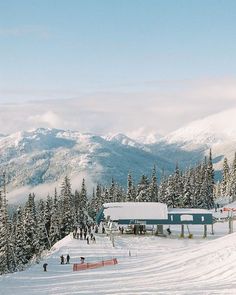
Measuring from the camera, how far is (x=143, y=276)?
1599 inches

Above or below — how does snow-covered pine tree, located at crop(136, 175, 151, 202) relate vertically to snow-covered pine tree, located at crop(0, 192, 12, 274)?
above

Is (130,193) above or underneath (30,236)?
above

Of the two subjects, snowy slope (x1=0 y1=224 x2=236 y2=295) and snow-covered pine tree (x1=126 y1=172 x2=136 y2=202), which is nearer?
snowy slope (x1=0 y1=224 x2=236 y2=295)

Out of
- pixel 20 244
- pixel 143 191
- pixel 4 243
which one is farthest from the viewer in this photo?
pixel 143 191

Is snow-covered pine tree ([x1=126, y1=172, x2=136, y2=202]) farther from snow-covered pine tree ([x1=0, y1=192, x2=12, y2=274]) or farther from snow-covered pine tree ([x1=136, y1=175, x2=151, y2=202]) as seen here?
snow-covered pine tree ([x1=0, y1=192, x2=12, y2=274])

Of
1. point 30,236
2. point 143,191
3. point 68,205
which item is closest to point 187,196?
point 143,191

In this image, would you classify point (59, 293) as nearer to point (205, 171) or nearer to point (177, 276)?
point (177, 276)

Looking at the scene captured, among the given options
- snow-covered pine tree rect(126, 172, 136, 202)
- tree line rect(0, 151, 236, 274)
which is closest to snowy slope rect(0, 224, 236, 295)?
tree line rect(0, 151, 236, 274)

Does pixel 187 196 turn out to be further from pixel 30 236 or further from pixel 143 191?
pixel 30 236

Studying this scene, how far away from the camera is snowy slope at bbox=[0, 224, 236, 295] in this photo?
1359 inches

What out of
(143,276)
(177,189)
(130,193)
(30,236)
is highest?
(177,189)

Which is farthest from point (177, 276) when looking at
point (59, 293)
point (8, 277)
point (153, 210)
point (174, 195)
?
point (174, 195)

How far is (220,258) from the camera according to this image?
42031 millimetres

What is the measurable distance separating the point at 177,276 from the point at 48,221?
6580 centimetres
